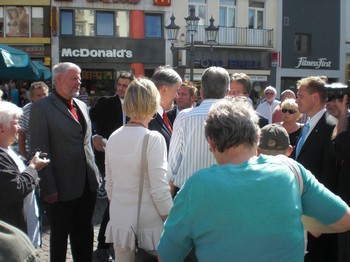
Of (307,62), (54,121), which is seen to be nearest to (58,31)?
(307,62)

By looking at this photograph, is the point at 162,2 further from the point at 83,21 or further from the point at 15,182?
the point at 15,182

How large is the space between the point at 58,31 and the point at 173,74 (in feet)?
63.8

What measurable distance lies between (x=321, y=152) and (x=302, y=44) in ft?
77.9

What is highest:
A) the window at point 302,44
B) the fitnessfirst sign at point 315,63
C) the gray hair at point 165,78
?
the window at point 302,44

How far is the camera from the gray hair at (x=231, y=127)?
70.1 inches

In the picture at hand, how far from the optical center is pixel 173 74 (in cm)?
362

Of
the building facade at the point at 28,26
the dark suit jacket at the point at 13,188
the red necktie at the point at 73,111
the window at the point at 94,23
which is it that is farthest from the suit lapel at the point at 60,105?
the window at the point at 94,23

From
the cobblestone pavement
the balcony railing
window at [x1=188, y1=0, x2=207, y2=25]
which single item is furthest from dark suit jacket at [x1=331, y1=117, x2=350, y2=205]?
window at [x1=188, y1=0, x2=207, y2=25]

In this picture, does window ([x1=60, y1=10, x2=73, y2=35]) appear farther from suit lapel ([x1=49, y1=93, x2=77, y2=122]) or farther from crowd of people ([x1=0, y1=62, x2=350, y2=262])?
suit lapel ([x1=49, y1=93, x2=77, y2=122])

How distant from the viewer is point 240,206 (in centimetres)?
164

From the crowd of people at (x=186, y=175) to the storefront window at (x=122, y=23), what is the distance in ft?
60.1

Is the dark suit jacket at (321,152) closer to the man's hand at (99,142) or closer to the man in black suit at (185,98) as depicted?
the man's hand at (99,142)

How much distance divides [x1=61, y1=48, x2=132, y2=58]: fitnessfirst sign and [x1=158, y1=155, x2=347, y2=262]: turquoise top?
69.4ft

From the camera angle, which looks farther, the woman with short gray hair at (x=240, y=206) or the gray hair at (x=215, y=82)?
the gray hair at (x=215, y=82)
